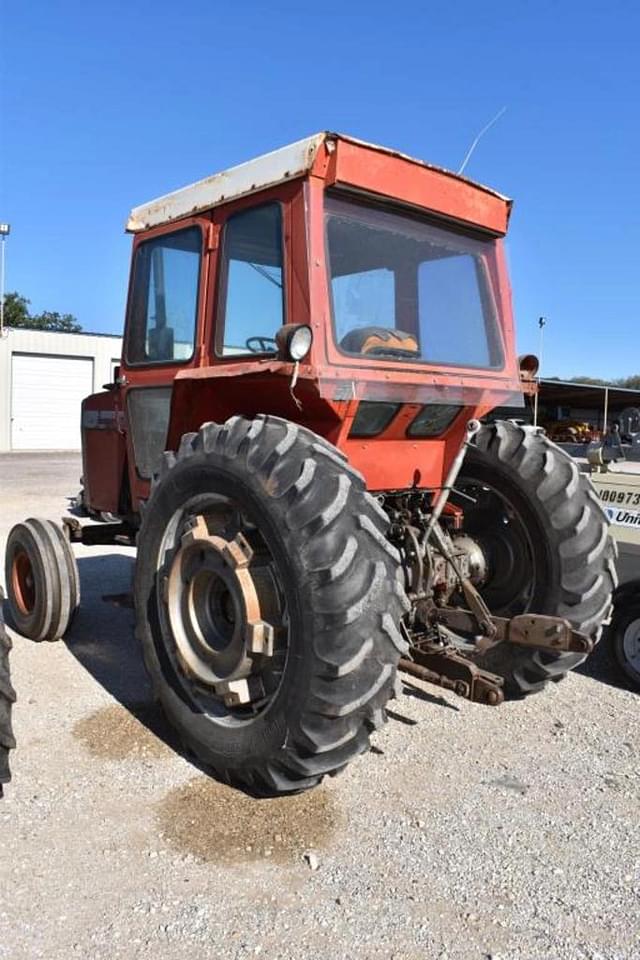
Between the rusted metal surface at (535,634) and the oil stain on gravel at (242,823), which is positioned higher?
the rusted metal surface at (535,634)

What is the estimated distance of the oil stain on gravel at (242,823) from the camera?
3031 millimetres

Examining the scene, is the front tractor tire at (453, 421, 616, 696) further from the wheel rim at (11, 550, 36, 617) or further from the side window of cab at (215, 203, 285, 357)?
the wheel rim at (11, 550, 36, 617)

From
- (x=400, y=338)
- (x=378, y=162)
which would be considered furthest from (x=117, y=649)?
(x=378, y=162)

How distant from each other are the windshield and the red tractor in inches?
0.6

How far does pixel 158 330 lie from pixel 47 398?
2267 centimetres

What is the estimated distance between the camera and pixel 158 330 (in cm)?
457

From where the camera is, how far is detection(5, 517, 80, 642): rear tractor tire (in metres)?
5.30

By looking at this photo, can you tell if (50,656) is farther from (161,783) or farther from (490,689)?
(490,689)

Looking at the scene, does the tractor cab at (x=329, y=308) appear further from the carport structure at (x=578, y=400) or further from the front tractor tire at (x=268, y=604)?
the carport structure at (x=578, y=400)

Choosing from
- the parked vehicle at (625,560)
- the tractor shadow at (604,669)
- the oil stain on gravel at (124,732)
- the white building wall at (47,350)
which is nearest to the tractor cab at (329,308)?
the oil stain on gravel at (124,732)

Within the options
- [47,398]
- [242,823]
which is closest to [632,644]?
→ [242,823]

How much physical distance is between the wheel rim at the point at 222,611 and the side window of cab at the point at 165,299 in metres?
1.05

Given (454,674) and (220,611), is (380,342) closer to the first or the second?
(220,611)

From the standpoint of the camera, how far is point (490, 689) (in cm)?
368
